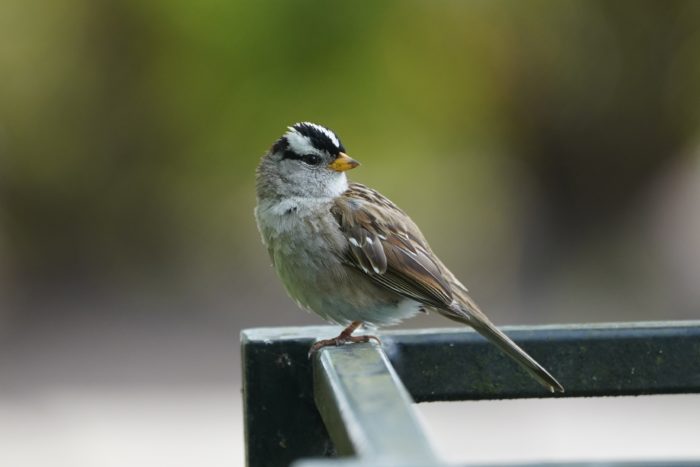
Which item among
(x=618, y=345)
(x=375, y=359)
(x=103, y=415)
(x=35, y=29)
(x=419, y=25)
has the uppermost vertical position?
(x=35, y=29)

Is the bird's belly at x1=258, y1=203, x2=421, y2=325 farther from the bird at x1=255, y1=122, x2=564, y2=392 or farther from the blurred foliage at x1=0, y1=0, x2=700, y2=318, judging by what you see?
the blurred foliage at x1=0, y1=0, x2=700, y2=318

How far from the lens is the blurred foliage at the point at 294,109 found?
9.27 m

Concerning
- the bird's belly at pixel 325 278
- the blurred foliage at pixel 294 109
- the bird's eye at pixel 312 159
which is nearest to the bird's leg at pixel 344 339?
the bird's belly at pixel 325 278

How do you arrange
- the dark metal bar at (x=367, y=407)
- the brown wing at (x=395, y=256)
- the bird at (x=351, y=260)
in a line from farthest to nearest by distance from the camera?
the bird at (x=351, y=260) → the brown wing at (x=395, y=256) → the dark metal bar at (x=367, y=407)

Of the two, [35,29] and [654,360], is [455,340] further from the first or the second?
[35,29]

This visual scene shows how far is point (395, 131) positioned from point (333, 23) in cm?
87

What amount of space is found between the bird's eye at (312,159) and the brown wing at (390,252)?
0.65 ft

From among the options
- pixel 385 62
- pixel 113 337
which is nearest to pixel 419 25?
pixel 385 62

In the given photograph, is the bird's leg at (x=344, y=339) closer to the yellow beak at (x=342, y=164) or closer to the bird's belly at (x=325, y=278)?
the bird's belly at (x=325, y=278)

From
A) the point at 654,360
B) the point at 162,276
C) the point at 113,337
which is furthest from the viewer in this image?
the point at 162,276

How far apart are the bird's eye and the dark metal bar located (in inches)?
64.6

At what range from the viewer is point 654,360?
10.2 feet

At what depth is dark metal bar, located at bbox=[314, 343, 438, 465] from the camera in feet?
6.24

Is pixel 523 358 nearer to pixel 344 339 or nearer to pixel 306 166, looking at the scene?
pixel 344 339
